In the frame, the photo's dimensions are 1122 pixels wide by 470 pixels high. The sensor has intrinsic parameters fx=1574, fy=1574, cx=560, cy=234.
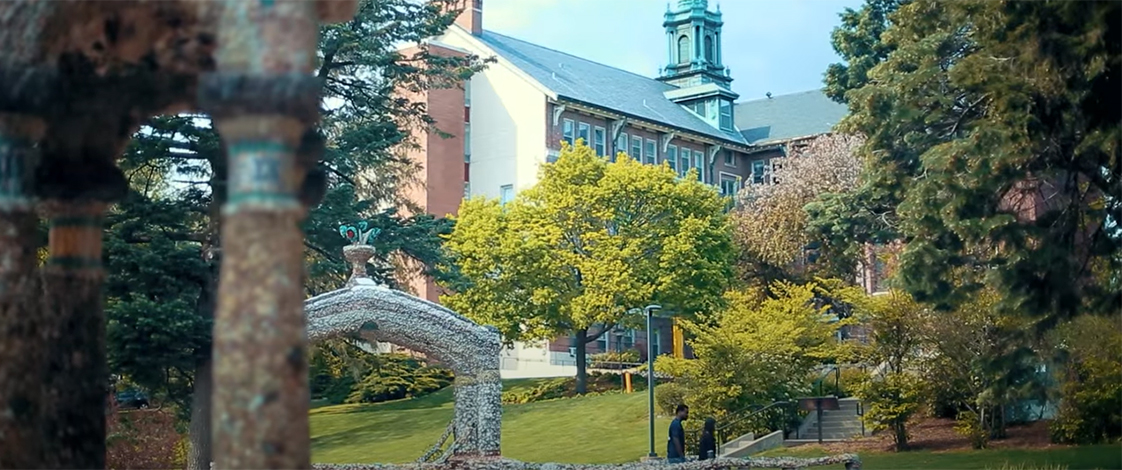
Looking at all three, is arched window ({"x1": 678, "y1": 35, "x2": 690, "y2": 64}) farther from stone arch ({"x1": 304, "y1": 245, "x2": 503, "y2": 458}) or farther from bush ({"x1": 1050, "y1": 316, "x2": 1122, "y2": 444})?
stone arch ({"x1": 304, "y1": 245, "x2": 503, "y2": 458})

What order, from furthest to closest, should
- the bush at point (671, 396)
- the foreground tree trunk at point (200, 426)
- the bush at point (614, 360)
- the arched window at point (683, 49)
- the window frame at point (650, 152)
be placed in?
the arched window at point (683, 49)
the window frame at point (650, 152)
the bush at point (614, 360)
the bush at point (671, 396)
the foreground tree trunk at point (200, 426)

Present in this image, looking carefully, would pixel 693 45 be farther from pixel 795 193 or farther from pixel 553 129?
pixel 795 193

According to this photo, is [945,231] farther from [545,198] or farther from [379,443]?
[545,198]

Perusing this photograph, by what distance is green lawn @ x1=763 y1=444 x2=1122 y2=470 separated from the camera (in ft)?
89.4

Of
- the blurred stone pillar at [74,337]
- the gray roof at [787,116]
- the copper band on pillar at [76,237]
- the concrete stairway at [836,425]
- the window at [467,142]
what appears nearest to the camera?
the blurred stone pillar at [74,337]

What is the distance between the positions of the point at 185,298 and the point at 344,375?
28.1 meters

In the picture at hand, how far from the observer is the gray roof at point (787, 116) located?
77875 mm

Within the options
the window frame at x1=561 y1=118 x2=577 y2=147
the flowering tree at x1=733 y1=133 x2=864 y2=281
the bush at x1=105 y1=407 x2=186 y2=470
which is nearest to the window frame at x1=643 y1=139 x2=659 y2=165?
the window frame at x1=561 y1=118 x2=577 y2=147

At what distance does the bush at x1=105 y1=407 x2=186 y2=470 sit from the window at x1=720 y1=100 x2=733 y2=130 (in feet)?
159

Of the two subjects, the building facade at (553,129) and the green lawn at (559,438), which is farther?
the building facade at (553,129)

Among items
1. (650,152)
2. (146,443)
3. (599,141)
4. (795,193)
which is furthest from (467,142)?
(146,443)

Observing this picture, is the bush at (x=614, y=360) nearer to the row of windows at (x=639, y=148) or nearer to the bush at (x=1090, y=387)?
the row of windows at (x=639, y=148)

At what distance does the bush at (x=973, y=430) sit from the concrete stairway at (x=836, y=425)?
412 centimetres

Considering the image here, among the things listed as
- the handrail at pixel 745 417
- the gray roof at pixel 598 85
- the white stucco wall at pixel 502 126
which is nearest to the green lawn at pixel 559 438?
the handrail at pixel 745 417
